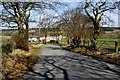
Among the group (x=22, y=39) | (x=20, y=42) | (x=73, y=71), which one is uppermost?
(x=22, y=39)

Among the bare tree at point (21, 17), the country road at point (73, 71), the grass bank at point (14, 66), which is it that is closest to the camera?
the country road at point (73, 71)

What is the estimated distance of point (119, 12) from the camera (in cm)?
1744

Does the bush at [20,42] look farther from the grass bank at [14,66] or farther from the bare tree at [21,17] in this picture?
the grass bank at [14,66]

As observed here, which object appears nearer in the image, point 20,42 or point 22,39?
point 22,39

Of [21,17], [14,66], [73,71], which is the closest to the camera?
[73,71]

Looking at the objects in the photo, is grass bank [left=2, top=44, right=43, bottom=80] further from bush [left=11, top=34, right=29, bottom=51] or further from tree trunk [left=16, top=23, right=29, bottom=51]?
bush [left=11, top=34, right=29, bottom=51]

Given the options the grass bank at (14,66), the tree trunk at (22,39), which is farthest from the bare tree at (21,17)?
the grass bank at (14,66)

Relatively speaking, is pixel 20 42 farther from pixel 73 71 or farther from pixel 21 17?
pixel 73 71

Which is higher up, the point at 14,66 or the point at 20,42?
the point at 20,42

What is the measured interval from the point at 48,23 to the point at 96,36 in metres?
27.9

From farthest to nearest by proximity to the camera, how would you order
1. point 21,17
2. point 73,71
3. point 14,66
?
1. point 21,17
2. point 14,66
3. point 73,71

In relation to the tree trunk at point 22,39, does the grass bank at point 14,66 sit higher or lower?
lower

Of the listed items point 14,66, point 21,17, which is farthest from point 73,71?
point 21,17

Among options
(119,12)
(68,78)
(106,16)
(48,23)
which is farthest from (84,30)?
(48,23)
